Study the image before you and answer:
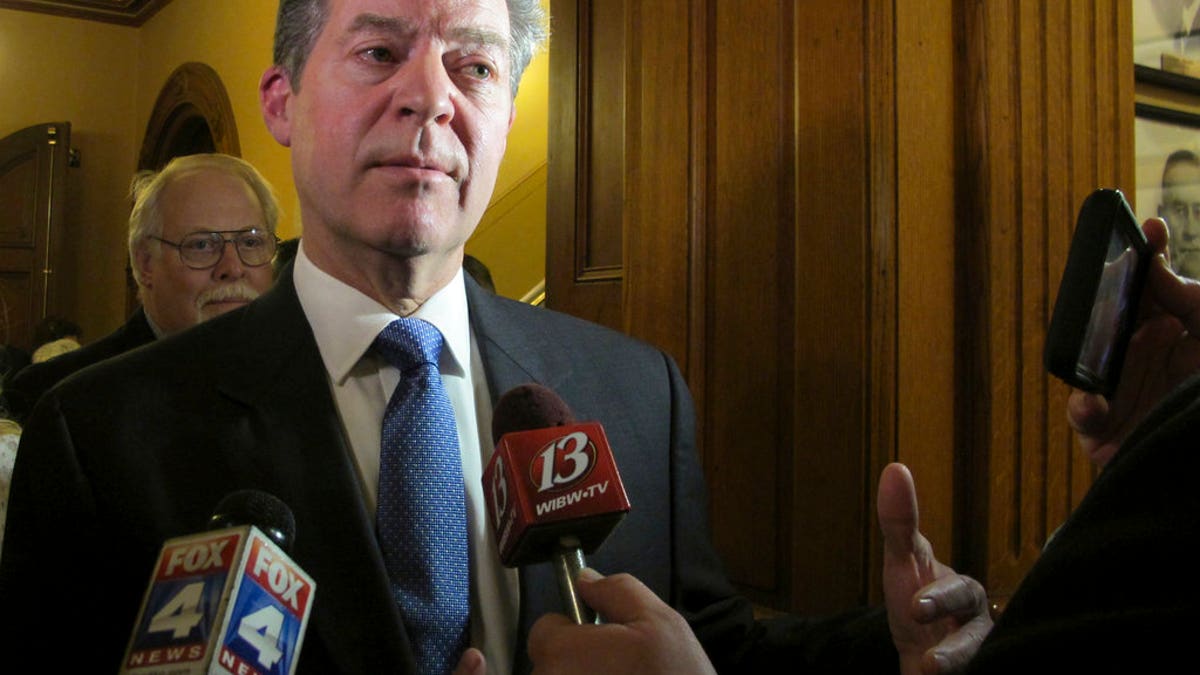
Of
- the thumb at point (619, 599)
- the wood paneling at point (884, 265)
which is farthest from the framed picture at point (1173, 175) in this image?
the thumb at point (619, 599)

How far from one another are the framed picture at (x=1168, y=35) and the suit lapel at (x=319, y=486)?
63.7 inches

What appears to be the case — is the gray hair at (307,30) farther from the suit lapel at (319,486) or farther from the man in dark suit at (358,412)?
the suit lapel at (319,486)

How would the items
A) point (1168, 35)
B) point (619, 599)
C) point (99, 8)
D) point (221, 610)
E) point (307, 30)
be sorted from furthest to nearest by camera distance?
point (99, 8), point (1168, 35), point (307, 30), point (619, 599), point (221, 610)

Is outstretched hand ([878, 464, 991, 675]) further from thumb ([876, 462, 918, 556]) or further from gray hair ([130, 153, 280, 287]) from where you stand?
gray hair ([130, 153, 280, 287])

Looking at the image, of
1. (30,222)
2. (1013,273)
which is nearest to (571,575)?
(1013,273)

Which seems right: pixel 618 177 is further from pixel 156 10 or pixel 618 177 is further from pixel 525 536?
pixel 156 10

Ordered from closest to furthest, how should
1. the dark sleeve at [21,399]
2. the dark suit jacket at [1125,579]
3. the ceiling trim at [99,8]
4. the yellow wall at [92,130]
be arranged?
the dark suit jacket at [1125,579]
the dark sleeve at [21,399]
the ceiling trim at [99,8]
the yellow wall at [92,130]

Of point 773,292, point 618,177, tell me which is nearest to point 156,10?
point 618,177

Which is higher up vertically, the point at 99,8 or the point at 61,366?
the point at 99,8

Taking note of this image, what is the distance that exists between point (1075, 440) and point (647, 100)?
1006mm

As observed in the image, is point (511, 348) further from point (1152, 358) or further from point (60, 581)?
point (1152, 358)

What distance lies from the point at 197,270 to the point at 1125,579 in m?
2.13

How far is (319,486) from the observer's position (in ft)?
3.19

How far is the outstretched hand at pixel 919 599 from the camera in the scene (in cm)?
90
